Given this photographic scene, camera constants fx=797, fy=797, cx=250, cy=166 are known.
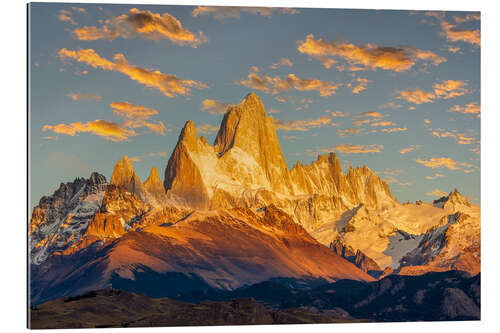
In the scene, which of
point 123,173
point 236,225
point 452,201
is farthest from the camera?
point 236,225

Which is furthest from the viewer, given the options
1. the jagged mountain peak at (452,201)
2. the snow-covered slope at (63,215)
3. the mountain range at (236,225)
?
the jagged mountain peak at (452,201)

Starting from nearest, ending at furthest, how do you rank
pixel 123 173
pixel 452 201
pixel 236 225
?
pixel 123 173 → pixel 452 201 → pixel 236 225

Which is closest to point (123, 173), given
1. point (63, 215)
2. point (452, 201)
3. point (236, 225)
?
point (63, 215)

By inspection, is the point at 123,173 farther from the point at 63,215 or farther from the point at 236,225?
the point at 236,225

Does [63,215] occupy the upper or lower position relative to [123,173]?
lower

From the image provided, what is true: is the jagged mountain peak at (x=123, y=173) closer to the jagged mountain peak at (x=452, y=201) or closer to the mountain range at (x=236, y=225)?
the mountain range at (x=236, y=225)

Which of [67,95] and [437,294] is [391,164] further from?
[67,95]

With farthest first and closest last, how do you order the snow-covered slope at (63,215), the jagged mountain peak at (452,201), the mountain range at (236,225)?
1. the jagged mountain peak at (452,201)
2. the mountain range at (236,225)
3. the snow-covered slope at (63,215)

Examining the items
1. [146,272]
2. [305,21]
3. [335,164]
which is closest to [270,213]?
[335,164]

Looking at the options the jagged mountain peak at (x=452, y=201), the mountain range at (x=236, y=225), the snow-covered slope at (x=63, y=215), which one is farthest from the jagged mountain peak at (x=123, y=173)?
the jagged mountain peak at (x=452, y=201)

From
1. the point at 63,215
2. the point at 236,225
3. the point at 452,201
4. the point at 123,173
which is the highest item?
the point at 123,173
